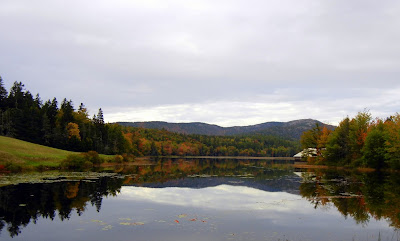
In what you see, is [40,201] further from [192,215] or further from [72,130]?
[72,130]

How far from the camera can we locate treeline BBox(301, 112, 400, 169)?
221ft

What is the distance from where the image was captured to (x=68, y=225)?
63.8ft

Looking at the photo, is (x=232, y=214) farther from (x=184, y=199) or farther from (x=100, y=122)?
(x=100, y=122)

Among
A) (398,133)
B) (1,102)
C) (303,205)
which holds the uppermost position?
(1,102)

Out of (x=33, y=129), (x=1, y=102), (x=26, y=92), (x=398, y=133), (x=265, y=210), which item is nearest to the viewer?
(x=265, y=210)

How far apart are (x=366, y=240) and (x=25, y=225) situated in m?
20.5

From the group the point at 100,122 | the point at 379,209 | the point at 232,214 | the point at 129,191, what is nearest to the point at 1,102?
the point at 100,122

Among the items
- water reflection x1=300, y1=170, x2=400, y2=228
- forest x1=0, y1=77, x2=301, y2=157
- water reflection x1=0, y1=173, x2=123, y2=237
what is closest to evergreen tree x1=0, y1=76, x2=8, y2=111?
forest x1=0, y1=77, x2=301, y2=157

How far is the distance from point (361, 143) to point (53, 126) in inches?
3699

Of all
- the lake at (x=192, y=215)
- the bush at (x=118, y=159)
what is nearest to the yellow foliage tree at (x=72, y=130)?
the bush at (x=118, y=159)

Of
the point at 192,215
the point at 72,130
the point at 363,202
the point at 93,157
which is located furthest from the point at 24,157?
the point at 363,202

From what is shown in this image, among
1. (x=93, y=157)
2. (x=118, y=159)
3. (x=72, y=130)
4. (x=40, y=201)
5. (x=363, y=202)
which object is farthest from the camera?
(x=72, y=130)

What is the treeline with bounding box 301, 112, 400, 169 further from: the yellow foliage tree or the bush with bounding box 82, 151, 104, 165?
the yellow foliage tree

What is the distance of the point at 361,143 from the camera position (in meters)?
80.8
